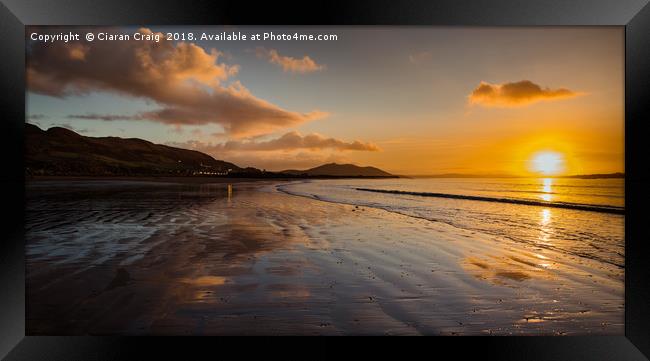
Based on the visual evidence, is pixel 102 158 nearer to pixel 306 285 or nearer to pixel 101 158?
pixel 101 158

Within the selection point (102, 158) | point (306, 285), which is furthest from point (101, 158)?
point (306, 285)

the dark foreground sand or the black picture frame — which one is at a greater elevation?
the black picture frame

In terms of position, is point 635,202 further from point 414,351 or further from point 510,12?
point 414,351

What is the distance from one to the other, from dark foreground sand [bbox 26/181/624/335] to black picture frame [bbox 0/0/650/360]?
0.97ft

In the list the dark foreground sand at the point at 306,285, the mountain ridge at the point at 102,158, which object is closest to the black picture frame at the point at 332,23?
the dark foreground sand at the point at 306,285

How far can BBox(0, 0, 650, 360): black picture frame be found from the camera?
189 inches

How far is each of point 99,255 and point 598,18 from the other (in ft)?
25.6

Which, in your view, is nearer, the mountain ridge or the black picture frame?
the black picture frame

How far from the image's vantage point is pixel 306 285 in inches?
244

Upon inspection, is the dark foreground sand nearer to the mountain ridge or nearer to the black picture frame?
the black picture frame

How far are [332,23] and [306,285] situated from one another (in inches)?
130

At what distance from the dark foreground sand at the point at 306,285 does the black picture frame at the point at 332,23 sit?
294 mm

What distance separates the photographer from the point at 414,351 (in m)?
4.51

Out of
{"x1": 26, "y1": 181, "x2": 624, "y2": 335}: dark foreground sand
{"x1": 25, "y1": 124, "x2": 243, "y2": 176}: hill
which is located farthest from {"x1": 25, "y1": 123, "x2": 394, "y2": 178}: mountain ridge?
{"x1": 26, "y1": 181, "x2": 624, "y2": 335}: dark foreground sand
